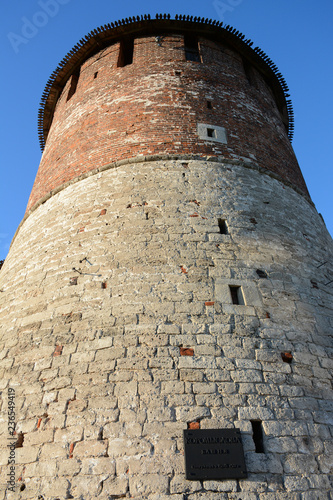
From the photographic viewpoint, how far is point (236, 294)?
14.6 ft

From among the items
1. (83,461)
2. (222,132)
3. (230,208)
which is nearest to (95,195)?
(230,208)

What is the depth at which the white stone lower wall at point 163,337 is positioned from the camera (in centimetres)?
326

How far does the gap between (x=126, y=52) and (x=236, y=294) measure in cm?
712

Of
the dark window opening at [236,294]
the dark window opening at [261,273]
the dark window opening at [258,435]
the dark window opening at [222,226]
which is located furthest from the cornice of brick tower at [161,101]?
the dark window opening at [258,435]

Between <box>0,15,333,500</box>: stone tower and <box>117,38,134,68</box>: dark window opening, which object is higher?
<box>117,38,134,68</box>: dark window opening

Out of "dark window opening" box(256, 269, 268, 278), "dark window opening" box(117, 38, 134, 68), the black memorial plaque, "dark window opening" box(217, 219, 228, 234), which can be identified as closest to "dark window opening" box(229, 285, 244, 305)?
"dark window opening" box(256, 269, 268, 278)

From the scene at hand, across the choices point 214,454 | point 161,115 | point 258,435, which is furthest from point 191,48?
point 214,454

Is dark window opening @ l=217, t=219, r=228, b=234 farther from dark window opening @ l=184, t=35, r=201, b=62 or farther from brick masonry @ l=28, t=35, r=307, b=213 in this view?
dark window opening @ l=184, t=35, r=201, b=62

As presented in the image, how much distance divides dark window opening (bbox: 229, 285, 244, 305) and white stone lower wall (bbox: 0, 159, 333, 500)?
9 cm

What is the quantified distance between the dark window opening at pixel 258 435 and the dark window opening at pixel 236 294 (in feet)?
4.52

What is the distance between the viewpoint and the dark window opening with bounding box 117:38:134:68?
8219mm

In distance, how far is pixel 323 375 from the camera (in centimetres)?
400

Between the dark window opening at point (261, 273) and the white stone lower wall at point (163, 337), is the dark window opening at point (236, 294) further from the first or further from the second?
the dark window opening at point (261, 273)

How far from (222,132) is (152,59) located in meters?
2.72
